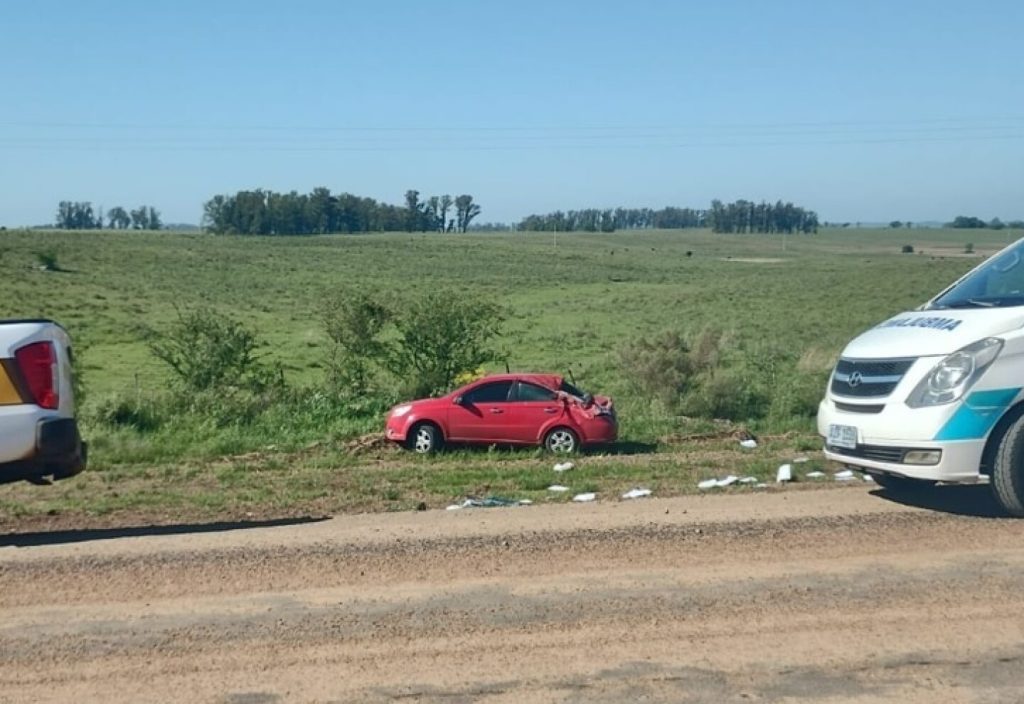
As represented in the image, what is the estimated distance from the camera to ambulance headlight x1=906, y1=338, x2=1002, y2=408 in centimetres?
793

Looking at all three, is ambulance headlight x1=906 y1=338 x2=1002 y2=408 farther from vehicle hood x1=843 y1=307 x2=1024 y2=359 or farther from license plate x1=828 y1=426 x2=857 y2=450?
license plate x1=828 y1=426 x2=857 y2=450

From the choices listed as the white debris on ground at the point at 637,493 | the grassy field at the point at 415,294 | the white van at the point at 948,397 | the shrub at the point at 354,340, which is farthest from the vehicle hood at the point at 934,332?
the shrub at the point at 354,340

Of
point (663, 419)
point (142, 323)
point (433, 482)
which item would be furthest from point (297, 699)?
point (142, 323)

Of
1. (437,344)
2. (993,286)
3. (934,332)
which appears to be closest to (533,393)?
(437,344)

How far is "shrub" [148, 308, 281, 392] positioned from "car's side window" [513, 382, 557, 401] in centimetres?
631

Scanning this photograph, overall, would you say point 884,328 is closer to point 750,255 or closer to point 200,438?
point 200,438

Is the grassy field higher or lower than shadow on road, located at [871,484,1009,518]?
lower

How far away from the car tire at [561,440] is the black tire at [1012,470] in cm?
922

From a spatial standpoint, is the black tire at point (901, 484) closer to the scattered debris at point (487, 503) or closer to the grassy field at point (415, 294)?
the grassy field at point (415, 294)

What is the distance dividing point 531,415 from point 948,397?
9340 mm

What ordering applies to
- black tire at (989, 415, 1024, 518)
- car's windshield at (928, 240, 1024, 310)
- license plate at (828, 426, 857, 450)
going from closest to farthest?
black tire at (989, 415, 1024, 518) < car's windshield at (928, 240, 1024, 310) < license plate at (828, 426, 857, 450)

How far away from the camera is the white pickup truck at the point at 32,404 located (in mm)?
7973

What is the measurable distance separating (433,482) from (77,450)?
5.17 meters

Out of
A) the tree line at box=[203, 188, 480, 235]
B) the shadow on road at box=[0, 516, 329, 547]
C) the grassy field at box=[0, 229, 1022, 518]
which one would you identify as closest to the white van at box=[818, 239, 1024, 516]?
the grassy field at box=[0, 229, 1022, 518]
